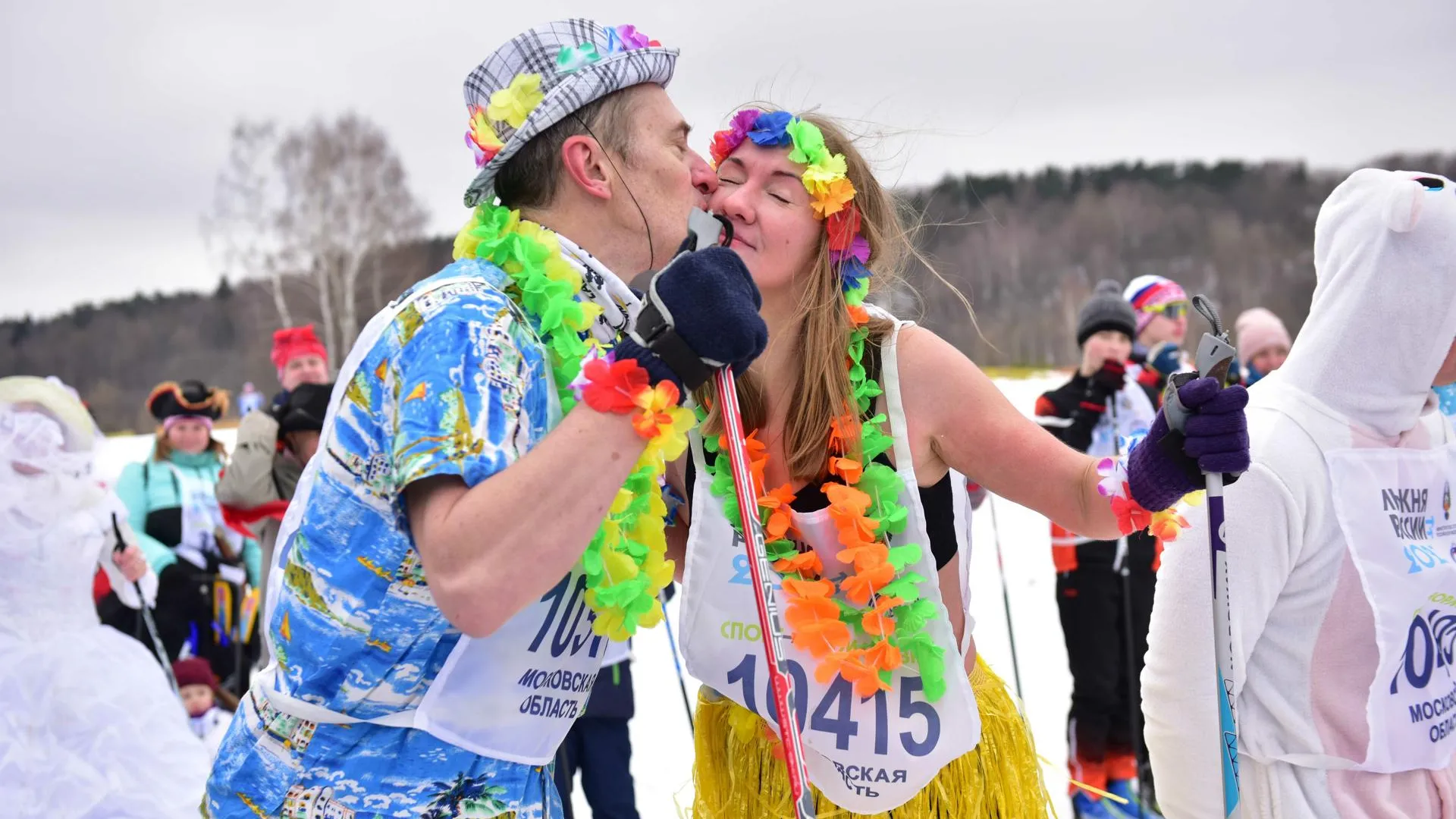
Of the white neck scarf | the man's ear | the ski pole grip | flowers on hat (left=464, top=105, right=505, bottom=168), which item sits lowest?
the ski pole grip

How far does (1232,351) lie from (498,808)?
1411 mm

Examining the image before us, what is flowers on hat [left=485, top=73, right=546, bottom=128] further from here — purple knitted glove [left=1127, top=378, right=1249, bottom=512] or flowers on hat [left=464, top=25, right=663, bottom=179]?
purple knitted glove [left=1127, top=378, right=1249, bottom=512]

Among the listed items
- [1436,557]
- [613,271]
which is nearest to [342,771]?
[613,271]

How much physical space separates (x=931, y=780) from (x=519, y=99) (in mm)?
1552

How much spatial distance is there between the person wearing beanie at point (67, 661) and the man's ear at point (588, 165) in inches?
136

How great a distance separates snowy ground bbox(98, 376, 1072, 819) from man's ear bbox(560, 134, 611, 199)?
5.40 ft

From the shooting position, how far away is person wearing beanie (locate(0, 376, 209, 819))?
13.5 feet

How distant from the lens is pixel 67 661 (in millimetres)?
4359

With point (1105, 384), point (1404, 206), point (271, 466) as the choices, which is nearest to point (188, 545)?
point (271, 466)

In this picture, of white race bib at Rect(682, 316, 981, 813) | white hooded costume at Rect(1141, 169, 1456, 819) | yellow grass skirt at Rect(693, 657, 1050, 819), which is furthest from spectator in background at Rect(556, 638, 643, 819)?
white hooded costume at Rect(1141, 169, 1456, 819)

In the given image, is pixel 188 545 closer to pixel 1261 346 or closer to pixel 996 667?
pixel 996 667

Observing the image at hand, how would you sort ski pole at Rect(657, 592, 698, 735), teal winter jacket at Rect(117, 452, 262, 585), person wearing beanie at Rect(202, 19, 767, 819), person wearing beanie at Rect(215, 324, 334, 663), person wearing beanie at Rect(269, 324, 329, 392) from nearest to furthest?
person wearing beanie at Rect(202, 19, 767, 819) → ski pole at Rect(657, 592, 698, 735) → person wearing beanie at Rect(215, 324, 334, 663) → person wearing beanie at Rect(269, 324, 329, 392) → teal winter jacket at Rect(117, 452, 262, 585)

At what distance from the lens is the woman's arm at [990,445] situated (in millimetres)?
2205

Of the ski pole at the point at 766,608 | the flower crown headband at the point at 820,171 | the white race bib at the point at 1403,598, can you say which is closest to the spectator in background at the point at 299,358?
the flower crown headband at the point at 820,171
